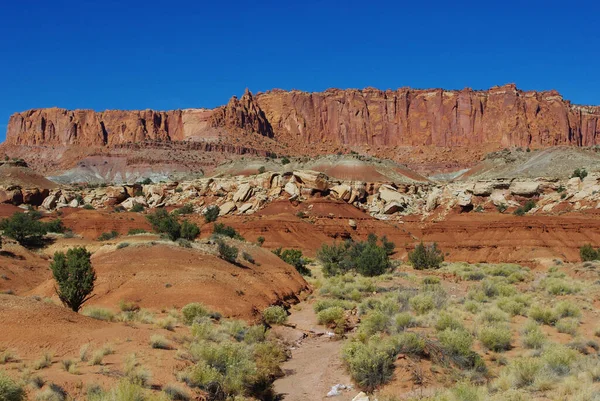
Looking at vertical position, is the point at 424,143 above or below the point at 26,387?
above

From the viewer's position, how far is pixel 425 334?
15.6m

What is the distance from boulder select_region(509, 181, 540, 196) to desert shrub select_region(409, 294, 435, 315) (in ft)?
179

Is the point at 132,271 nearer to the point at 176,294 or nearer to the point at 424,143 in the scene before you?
the point at 176,294

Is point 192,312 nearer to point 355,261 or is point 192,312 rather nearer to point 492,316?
point 492,316

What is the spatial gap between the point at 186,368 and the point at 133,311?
264 inches

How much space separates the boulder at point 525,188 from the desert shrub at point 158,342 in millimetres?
64747

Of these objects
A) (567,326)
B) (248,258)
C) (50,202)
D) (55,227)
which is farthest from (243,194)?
(567,326)

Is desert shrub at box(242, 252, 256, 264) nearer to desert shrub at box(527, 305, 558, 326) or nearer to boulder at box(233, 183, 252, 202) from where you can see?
desert shrub at box(527, 305, 558, 326)

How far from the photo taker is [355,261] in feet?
120

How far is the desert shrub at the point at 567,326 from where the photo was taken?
15.8 meters

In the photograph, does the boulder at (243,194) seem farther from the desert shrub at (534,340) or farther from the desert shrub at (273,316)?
the desert shrub at (534,340)

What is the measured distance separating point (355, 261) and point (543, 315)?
64.0 feet

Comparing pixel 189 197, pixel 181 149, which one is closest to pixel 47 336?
pixel 189 197

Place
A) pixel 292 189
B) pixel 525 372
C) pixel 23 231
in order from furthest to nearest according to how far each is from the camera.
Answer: pixel 292 189 < pixel 23 231 < pixel 525 372
